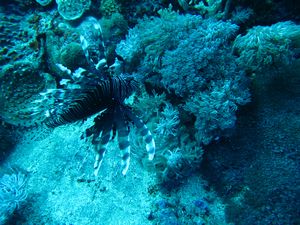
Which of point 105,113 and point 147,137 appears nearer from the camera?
point 147,137

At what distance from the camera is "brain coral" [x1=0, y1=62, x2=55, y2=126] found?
491 cm

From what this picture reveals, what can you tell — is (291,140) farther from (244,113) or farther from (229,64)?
(229,64)

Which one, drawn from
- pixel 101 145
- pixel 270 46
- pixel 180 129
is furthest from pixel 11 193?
pixel 270 46

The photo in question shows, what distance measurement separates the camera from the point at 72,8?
5.52m

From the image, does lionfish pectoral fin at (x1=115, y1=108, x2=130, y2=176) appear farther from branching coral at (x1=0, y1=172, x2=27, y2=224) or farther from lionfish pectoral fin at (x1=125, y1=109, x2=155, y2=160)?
branching coral at (x1=0, y1=172, x2=27, y2=224)

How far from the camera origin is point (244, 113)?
11.5 ft

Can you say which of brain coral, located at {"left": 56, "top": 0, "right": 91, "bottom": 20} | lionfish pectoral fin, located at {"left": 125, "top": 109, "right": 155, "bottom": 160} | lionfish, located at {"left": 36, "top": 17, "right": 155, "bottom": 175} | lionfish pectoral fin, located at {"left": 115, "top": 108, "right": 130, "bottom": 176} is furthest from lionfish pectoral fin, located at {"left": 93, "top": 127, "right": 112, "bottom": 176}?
brain coral, located at {"left": 56, "top": 0, "right": 91, "bottom": 20}

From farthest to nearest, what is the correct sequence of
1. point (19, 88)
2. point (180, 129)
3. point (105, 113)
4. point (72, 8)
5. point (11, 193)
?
point (72, 8), point (19, 88), point (11, 193), point (180, 129), point (105, 113)

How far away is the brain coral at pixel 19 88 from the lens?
16.1 feet

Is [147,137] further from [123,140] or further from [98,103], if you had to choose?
[98,103]

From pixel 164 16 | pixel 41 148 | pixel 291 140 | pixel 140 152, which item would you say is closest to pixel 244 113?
pixel 291 140

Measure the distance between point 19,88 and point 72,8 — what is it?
213cm

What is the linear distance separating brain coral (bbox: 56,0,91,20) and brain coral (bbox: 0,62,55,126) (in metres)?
1.41

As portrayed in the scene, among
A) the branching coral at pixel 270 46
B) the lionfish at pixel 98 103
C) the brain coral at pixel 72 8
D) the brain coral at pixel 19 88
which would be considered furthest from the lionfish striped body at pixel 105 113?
the brain coral at pixel 72 8
